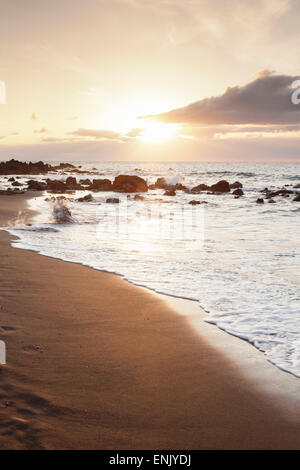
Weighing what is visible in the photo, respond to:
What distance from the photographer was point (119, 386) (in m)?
3.46

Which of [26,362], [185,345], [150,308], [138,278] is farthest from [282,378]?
[138,278]

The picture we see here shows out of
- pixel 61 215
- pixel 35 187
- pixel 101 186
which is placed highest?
pixel 101 186

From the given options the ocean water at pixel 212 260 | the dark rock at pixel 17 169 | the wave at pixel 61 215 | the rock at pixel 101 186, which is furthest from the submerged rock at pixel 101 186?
the dark rock at pixel 17 169

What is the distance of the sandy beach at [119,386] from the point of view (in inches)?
110

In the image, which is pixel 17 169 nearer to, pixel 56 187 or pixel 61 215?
pixel 56 187

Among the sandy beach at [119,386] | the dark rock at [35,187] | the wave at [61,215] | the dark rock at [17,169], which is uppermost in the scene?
the dark rock at [17,169]

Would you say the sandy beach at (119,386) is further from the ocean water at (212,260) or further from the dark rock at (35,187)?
the dark rock at (35,187)

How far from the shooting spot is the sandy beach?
279 cm

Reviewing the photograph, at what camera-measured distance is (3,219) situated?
47.6 feet

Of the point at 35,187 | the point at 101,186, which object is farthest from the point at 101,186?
the point at 35,187

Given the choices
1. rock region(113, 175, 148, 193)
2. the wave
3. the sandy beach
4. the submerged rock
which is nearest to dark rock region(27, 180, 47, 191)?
the submerged rock

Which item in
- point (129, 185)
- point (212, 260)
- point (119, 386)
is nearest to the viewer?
point (119, 386)

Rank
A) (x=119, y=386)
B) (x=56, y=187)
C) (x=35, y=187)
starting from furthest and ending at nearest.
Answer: (x=56, y=187), (x=35, y=187), (x=119, y=386)

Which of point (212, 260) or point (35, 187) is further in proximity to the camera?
point (35, 187)
